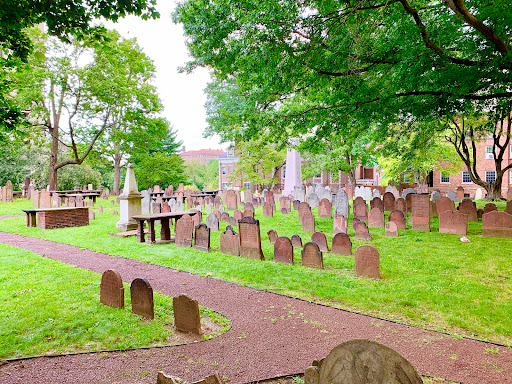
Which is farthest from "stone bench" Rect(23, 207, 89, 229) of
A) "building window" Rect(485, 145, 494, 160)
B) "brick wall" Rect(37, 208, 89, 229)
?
"building window" Rect(485, 145, 494, 160)

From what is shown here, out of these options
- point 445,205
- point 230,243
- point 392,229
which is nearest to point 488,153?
point 445,205

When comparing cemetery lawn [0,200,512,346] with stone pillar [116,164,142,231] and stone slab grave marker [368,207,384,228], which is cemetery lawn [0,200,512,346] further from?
stone pillar [116,164,142,231]

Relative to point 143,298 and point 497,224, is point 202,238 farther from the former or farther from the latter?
point 497,224

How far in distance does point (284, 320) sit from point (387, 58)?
26.3 ft

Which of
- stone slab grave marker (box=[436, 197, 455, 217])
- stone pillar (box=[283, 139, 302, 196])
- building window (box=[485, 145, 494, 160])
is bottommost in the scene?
stone slab grave marker (box=[436, 197, 455, 217])

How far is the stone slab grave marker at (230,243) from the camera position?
848 cm

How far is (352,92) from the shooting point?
9.98m

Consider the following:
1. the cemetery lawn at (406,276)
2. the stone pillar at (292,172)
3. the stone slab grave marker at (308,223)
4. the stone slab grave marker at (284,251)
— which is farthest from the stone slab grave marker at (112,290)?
the stone pillar at (292,172)

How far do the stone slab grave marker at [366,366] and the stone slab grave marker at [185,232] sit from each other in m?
7.90

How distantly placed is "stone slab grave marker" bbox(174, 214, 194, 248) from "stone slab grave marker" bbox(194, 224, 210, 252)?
10.7 inches

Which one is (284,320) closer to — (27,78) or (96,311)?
(96,311)

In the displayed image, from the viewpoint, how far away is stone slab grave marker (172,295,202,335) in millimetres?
4164

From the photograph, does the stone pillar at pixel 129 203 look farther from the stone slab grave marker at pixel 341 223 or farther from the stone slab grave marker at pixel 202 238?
the stone slab grave marker at pixel 341 223

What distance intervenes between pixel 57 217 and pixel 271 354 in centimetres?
1328
